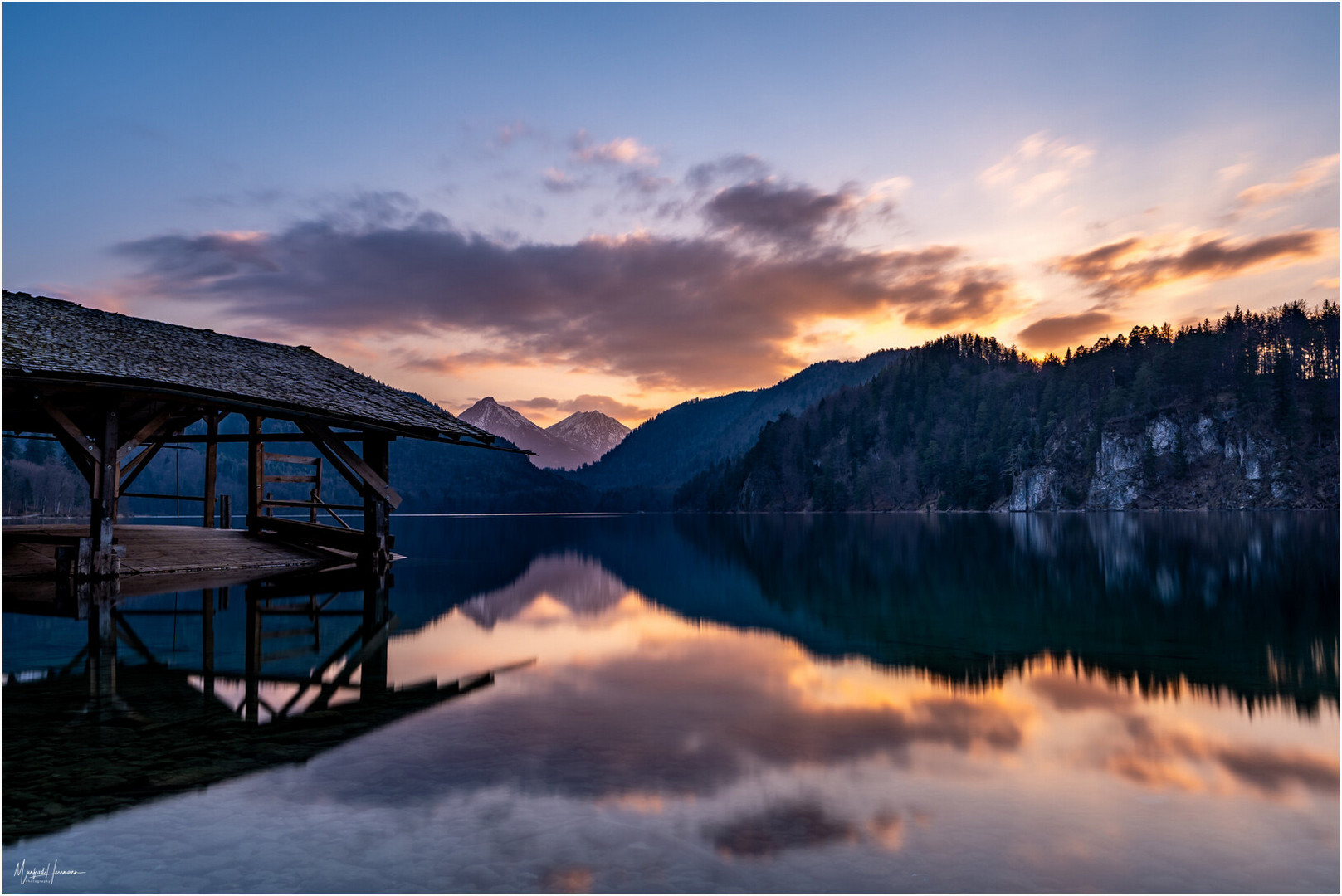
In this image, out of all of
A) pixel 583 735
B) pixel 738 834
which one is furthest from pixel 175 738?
pixel 738 834

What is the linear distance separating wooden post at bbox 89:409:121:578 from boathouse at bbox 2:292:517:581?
3cm

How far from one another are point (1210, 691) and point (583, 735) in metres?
8.63

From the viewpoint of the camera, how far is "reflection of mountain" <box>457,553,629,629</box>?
853 inches

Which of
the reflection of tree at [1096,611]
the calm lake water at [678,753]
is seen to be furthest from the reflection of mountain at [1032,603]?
the calm lake water at [678,753]

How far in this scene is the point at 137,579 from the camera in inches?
928

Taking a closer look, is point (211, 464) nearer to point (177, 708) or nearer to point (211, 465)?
point (211, 465)

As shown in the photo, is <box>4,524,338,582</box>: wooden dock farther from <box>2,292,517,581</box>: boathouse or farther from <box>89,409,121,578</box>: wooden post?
<box>89,409,121,578</box>: wooden post

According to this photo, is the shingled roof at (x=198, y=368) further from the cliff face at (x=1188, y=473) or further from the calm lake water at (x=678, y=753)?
the cliff face at (x=1188, y=473)

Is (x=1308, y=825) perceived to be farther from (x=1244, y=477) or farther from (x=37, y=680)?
(x=1244, y=477)

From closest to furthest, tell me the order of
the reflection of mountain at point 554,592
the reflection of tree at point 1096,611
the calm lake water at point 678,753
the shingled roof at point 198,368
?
1. the calm lake water at point 678,753
2. the reflection of tree at point 1096,611
3. the shingled roof at point 198,368
4. the reflection of mountain at point 554,592

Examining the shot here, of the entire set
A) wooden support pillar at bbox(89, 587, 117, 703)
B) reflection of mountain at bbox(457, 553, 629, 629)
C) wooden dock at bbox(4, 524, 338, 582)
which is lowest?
reflection of mountain at bbox(457, 553, 629, 629)

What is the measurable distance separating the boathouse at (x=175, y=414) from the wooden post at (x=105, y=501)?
0.10ft

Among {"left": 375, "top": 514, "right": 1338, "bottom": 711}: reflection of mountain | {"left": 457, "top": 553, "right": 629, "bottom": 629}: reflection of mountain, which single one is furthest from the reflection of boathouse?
{"left": 375, "top": 514, "right": 1338, "bottom": 711}: reflection of mountain

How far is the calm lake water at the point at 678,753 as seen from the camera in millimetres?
5867
